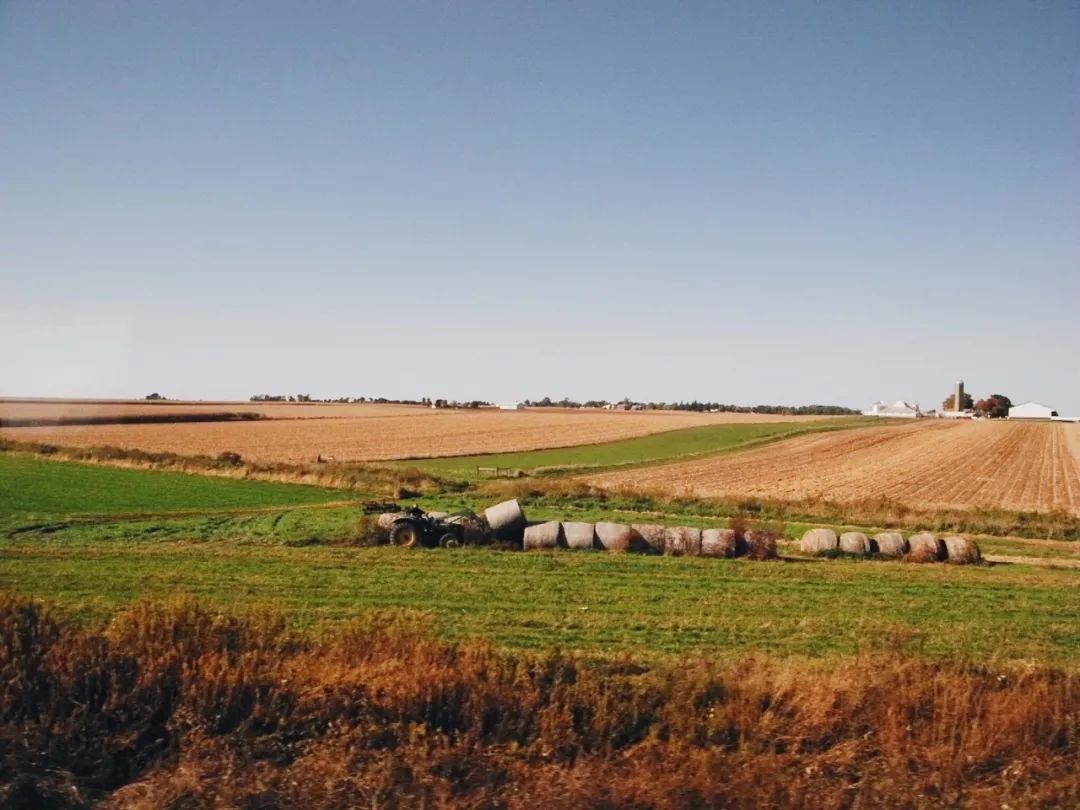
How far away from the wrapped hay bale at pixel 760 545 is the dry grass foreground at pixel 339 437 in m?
41.6

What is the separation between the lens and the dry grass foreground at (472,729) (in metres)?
6.36

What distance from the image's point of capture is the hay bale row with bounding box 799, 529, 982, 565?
85.5ft

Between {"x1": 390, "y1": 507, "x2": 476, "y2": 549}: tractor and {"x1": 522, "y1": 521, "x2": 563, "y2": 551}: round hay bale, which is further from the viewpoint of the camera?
{"x1": 522, "y1": 521, "x2": 563, "y2": 551}: round hay bale

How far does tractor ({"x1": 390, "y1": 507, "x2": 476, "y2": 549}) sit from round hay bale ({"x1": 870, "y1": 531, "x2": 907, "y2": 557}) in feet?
41.6

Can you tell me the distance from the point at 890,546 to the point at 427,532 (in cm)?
1430

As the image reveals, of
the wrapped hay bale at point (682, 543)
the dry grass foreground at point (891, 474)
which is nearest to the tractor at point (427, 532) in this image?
the wrapped hay bale at point (682, 543)

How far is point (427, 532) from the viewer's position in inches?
992

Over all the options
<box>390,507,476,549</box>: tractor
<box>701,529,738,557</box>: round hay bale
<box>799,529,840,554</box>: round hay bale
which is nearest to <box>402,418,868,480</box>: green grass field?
<box>390,507,476,549</box>: tractor

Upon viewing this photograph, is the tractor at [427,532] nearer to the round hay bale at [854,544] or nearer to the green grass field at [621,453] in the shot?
the round hay bale at [854,544]

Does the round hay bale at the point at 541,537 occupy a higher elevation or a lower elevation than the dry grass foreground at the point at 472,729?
lower

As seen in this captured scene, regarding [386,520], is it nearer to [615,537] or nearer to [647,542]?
[615,537]

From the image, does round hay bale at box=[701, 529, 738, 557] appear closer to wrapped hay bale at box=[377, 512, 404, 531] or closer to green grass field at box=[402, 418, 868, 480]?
wrapped hay bale at box=[377, 512, 404, 531]

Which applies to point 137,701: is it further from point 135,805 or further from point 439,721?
point 439,721

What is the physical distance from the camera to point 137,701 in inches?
287
